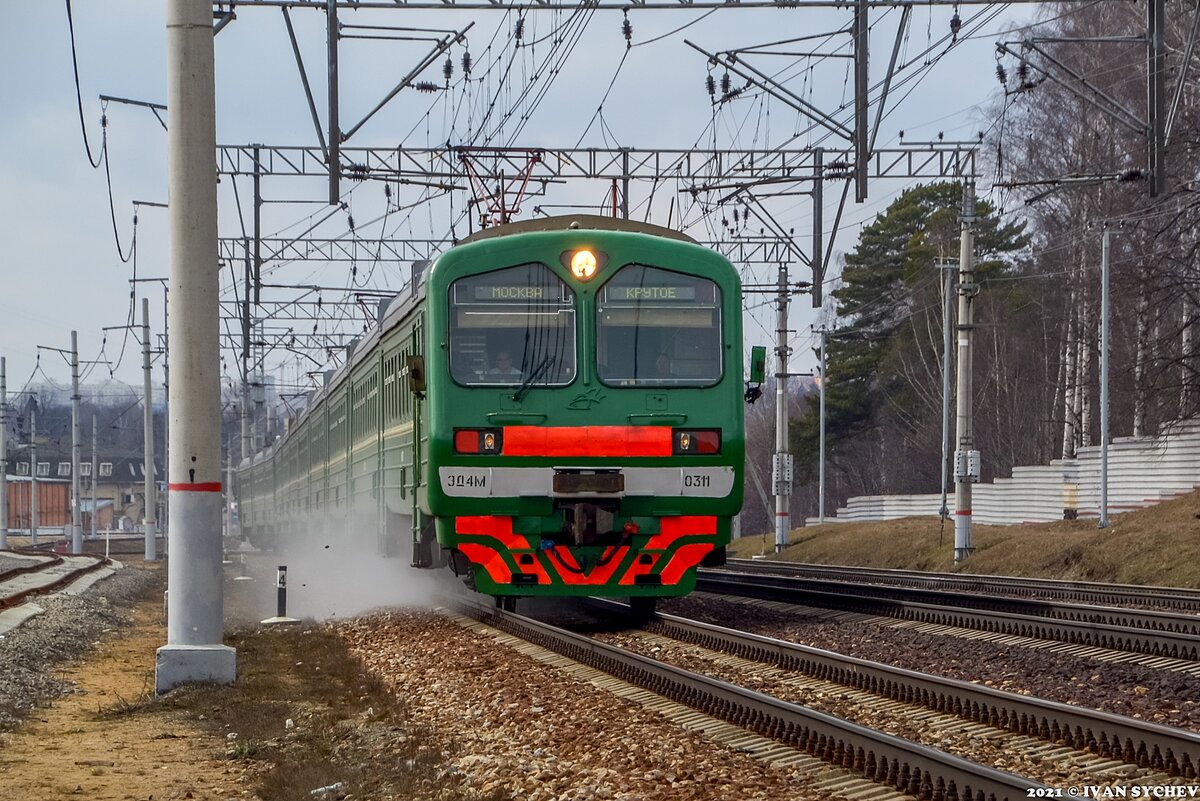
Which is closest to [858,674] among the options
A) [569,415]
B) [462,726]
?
[462,726]

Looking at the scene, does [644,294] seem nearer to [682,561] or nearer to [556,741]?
[682,561]

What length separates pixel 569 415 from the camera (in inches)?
543

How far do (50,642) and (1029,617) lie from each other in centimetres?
915

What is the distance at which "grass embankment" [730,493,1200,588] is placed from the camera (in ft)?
78.4

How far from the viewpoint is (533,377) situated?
13.9 m

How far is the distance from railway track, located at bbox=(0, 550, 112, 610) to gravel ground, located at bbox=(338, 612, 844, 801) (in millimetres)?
9994

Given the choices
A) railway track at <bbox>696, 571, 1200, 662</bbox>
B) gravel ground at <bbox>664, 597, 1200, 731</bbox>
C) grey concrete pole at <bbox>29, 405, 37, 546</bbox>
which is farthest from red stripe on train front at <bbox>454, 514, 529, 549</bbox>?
grey concrete pole at <bbox>29, 405, 37, 546</bbox>

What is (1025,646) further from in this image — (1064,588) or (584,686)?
(1064,588)

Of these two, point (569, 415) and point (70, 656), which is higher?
point (569, 415)

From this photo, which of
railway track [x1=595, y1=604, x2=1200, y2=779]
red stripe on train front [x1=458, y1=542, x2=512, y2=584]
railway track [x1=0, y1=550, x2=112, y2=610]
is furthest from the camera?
railway track [x1=0, y1=550, x2=112, y2=610]

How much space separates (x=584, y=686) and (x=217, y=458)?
11.4 feet

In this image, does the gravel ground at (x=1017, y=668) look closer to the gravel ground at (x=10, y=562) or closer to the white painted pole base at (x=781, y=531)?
the white painted pole base at (x=781, y=531)

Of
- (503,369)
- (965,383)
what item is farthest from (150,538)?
(503,369)

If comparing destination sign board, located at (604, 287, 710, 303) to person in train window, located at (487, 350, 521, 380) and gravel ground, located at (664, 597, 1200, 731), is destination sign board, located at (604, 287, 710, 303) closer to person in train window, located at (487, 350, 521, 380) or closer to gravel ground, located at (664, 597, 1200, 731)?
person in train window, located at (487, 350, 521, 380)
